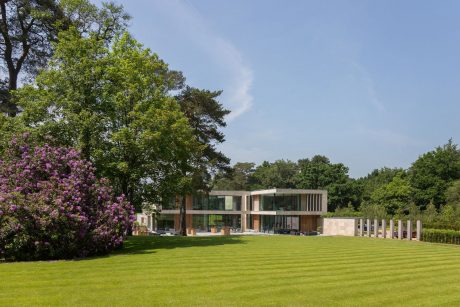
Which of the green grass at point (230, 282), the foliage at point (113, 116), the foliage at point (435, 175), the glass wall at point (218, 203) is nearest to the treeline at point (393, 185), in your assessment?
the foliage at point (435, 175)

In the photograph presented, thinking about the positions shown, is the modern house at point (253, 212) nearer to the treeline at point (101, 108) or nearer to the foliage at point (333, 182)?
the foliage at point (333, 182)

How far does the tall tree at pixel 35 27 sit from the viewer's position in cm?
2925

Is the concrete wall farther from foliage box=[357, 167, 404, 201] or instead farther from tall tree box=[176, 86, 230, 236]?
foliage box=[357, 167, 404, 201]

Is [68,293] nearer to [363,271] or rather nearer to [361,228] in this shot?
[363,271]

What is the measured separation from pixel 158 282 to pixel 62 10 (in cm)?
2537

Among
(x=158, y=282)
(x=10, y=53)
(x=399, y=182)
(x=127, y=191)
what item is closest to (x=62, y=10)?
(x=10, y=53)

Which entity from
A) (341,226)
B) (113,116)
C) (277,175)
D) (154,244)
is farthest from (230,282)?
(277,175)

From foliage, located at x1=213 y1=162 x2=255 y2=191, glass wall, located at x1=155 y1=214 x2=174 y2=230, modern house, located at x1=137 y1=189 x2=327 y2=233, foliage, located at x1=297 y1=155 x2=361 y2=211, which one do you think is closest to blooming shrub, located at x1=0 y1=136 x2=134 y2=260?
modern house, located at x1=137 y1=189 x2=327 y2=233

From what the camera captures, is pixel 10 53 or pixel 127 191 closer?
pixel 127 191

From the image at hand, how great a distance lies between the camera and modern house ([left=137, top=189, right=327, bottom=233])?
192 feet

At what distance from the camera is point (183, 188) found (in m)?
26.6

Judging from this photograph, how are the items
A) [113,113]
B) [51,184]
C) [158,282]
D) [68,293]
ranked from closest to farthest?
1. [68,293]
2. [158,282]
3. [51,184]
4. [113,113]

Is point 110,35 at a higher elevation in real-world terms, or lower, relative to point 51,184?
higher

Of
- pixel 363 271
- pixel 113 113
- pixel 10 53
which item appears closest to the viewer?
pixel 363 271
